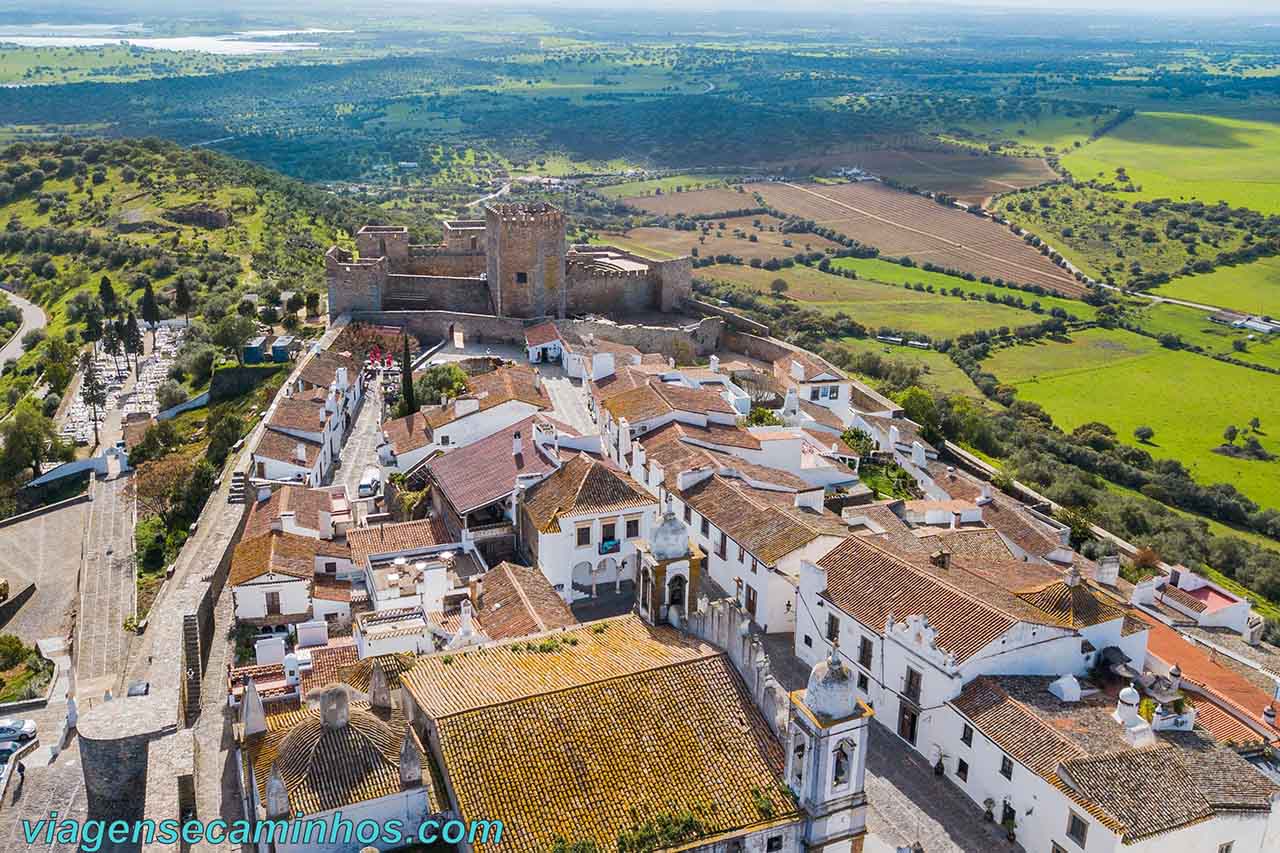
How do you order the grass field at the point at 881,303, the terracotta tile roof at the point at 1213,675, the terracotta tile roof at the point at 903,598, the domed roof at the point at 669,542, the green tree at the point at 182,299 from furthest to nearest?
the grass field at the point at 881,303
the green tree at the point at 182,299
the terracotta tile roof at the point at 1213,675
the terracotta tile roof at the point at 903,598
the domed roof at the point at 669,542

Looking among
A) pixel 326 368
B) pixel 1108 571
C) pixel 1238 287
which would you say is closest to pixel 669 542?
pixel 1108 571

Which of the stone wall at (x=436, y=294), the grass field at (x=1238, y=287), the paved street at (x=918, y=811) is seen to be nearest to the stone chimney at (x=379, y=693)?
the paved street at (x=918, y=811)

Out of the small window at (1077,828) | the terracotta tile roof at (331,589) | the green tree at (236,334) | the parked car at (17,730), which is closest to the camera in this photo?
the small window at (1077,828)

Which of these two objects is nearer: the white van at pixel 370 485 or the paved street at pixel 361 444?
the white van at pixel 370 485

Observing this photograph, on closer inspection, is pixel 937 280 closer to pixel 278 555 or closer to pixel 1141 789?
pixel 278 555

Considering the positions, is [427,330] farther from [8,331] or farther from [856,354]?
A: [8,331]

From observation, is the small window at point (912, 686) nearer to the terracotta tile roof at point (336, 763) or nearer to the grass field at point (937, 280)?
the terracotta tile roof at point (336, 763)

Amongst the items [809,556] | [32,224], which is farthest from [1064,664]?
[32,224]
